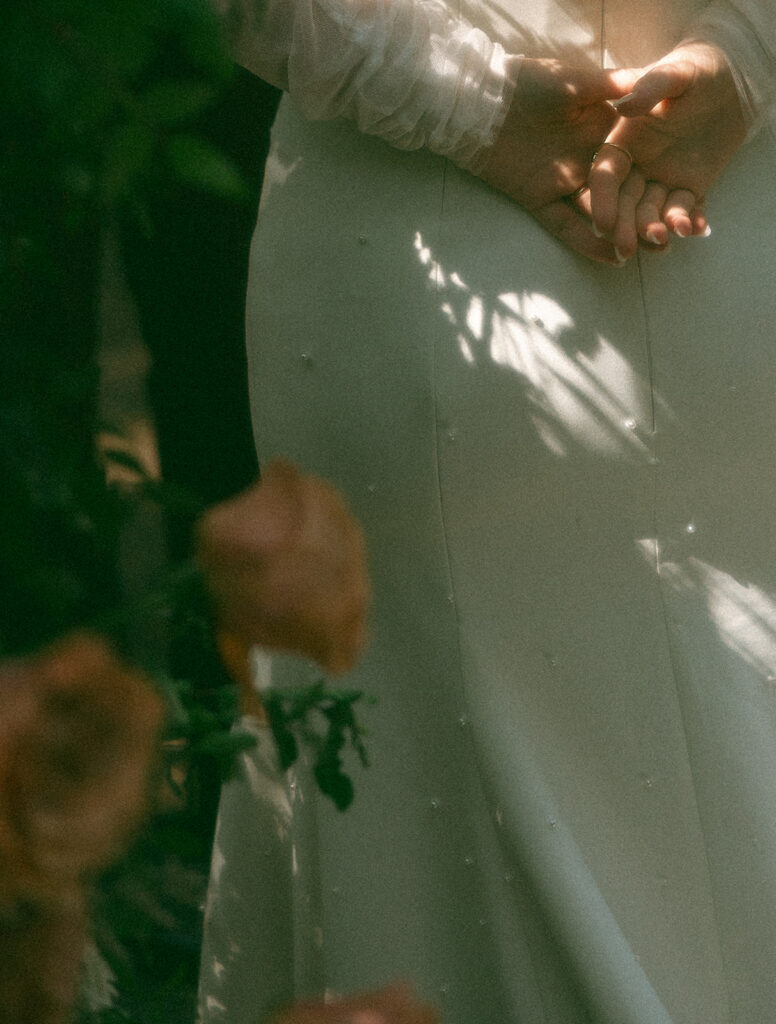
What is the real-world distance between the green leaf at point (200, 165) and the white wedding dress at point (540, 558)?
610 millimetres

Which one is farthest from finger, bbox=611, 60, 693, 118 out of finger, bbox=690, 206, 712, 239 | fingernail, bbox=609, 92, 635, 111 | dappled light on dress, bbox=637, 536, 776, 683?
dappled light on dress, bbox=637, 536, 776, 683

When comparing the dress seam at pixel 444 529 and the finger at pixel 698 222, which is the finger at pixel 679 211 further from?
the dress seam at pixel 444 529

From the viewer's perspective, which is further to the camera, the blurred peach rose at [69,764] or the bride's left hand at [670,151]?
the bride's left hand at [670,151]

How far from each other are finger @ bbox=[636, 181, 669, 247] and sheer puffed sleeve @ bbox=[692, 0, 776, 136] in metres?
0.11

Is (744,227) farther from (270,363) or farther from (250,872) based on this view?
(250,872)

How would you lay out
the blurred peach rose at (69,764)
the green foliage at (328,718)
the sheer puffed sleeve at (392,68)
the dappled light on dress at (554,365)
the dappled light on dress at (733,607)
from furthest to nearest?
1. the dappled light on dress at (733,607)
2. the dappled light on dress at (554,365)
3. the sheer puffed sleeve at (392,68)
4. the green foliage at (328,718)
5. the blurred peach rose at (69,764)

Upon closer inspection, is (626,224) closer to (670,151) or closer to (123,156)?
(670,151)

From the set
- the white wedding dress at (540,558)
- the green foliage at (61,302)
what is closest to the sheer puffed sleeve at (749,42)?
the white wedding dress at (540,558)

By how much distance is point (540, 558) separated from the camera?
1126 mm

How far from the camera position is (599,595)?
1139mm

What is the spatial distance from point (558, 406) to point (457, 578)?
21cm

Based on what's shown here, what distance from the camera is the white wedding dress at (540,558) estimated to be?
1.06 m

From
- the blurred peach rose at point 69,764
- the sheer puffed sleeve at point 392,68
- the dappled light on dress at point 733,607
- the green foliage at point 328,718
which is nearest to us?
the blurred peach rose at point 69,764

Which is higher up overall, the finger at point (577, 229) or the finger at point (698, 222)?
the finger at point (698, 222)
